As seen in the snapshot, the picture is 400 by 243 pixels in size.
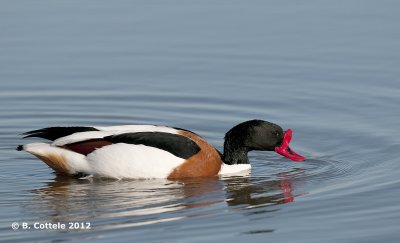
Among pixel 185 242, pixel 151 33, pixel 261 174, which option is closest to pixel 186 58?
pixel 151 33

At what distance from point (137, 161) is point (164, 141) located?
0.40m

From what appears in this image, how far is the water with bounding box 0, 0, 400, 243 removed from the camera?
39.5 ft

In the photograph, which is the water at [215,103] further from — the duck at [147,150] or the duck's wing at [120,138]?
the duck's wing at [120,138]

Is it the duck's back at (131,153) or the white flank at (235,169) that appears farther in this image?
the white flank at (235,169)

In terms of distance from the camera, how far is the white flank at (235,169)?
14.4m

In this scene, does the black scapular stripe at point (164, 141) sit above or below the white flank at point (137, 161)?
above

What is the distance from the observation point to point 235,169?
1444 centimetres

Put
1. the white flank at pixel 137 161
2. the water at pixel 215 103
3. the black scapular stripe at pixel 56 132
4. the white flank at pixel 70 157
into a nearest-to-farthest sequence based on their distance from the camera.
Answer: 1. the water at pixel 215 103
2. the white flank at pixel 137 161
3. the white flank at pixel 70 157
4. the black scapular stripe at pixel 56 132

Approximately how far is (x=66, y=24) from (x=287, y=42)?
3.69 meters

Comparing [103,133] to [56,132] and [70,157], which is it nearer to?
[70,157]

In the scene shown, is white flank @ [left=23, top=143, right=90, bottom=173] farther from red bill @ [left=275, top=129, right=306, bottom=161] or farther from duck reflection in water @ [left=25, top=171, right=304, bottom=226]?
red bill @ [left=275, top=129, right=306, bottom=161]

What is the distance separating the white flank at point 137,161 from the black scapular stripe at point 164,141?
53mm

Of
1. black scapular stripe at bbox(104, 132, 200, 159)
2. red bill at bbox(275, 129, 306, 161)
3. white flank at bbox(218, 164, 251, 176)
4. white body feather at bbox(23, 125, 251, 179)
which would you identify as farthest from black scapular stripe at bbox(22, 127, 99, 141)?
red bill at bbox(275, 129, 306, 161)

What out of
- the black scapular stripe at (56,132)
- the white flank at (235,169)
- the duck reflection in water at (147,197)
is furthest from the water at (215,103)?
the black scapular stripe at (56,132)
